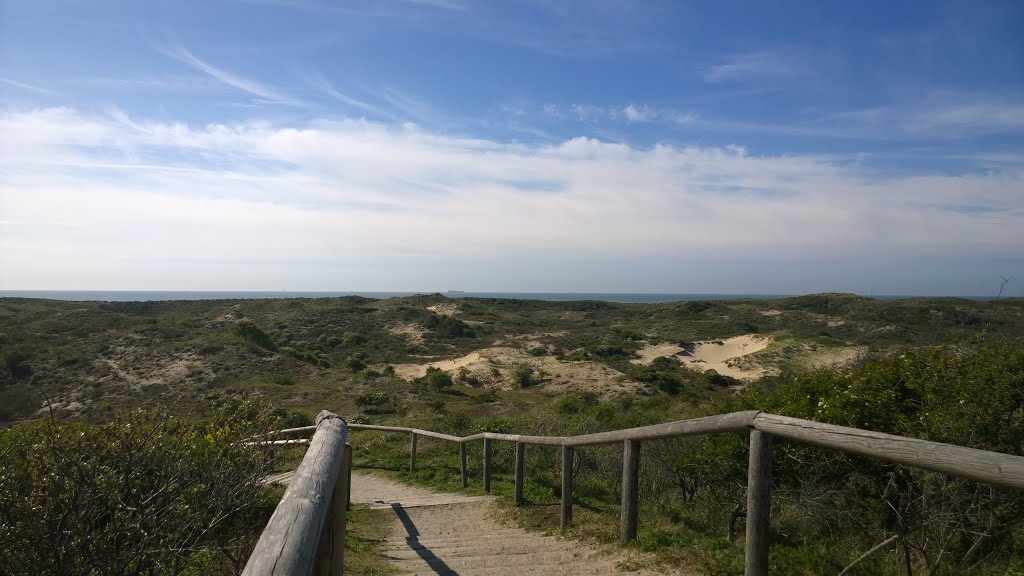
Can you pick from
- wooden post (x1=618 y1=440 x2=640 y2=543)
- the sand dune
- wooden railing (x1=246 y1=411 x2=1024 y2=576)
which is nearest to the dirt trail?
wooden post (x1=618 y1=440 x2=640 y2=543)

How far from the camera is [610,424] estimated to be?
43.6ft

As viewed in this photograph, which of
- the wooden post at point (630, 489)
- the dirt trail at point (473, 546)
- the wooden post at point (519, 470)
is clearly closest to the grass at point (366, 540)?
the dirt trail at point (473, 546)

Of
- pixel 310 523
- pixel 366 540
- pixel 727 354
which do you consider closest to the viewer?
pixel 310 523

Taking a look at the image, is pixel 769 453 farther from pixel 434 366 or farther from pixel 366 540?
pixel 434 366

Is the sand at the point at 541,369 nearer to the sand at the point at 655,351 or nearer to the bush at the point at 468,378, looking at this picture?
the bush at the point at 468,378

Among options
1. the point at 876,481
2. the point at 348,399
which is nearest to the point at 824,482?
the point at 876,481

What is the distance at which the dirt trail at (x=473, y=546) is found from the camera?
15.9ft

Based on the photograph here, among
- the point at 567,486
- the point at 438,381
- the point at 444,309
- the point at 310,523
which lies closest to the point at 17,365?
the point at 438,381

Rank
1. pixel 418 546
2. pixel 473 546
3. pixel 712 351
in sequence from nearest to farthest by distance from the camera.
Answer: pixel 473 546
pixel 418 546
pixel 712 351

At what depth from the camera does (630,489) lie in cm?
500

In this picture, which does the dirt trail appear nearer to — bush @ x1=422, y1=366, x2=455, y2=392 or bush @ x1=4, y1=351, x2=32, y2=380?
bush @ x1=422, y1=366, x2=455, y2=392

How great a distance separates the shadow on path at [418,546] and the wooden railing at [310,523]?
7.01 ft

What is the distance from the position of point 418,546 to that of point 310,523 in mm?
4756

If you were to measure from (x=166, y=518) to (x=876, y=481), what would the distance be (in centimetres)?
481
